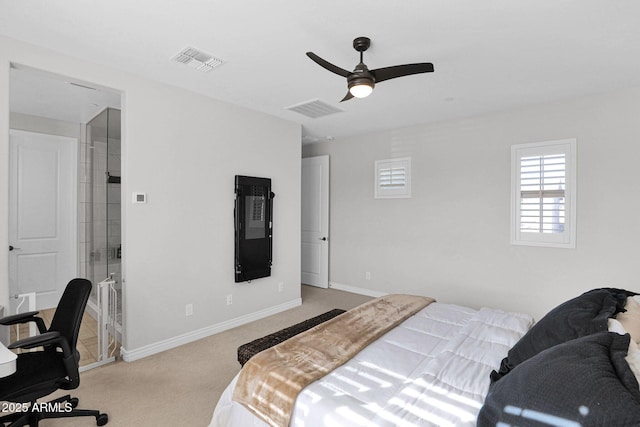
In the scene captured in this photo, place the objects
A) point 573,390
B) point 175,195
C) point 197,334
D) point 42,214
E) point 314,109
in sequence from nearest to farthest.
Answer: point 573,390 < point 175,195 < point 197,334 < point 314,109 < point 42,214

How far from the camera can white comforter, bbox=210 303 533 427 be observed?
4.26ft

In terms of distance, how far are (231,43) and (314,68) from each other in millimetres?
743

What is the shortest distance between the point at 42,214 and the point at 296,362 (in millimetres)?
4272

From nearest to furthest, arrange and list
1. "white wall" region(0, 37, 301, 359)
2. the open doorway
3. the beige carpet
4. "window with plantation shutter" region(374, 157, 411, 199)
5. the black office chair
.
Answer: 1. the black office chair
2. the beige carpet
3. "white wall" region(0, 37, 301, 359)
4. the open doorway
5. "window with plantation shutter" region(374, 157, 411, 199)

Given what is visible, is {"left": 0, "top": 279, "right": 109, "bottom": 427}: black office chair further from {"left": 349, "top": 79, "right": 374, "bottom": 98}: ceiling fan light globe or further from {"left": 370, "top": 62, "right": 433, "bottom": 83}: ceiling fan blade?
{"left": 370, "top": 62, "right": 433, "bottom": 83}: ceiling fan blade

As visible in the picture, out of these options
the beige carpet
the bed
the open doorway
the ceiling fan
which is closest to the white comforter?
the bed

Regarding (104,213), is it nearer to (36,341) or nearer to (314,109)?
(36,341)

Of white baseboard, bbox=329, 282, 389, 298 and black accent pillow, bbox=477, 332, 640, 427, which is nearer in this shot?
black accent pillow, bbox=477, 332, 640, 427

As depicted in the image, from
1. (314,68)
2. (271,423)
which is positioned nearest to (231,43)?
(314,68)

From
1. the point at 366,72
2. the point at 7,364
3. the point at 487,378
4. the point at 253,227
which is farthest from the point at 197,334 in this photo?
the point at 366,72

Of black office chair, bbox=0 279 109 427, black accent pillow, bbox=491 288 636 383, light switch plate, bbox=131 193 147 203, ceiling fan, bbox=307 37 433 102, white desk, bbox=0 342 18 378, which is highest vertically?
ceiling fan, bbox=307 37 433 102

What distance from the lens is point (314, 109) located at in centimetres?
390

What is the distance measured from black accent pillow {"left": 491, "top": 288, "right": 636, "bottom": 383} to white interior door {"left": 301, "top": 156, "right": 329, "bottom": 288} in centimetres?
413

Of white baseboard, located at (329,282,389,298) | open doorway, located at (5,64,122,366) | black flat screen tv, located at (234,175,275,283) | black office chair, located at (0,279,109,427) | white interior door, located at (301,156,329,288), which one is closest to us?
black office chair, located at (0,279,109,427)
